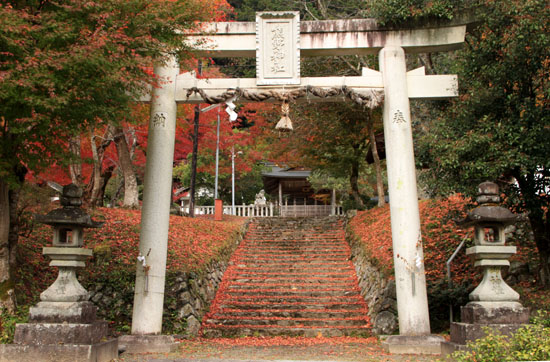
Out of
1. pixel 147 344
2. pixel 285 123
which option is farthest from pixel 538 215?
pixel 147 344

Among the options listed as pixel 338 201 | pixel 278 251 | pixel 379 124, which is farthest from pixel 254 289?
pixel 338 201

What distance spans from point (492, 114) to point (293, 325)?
21.1 feet

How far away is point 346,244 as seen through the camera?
58.2 feet

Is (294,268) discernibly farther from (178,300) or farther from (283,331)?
(178,300)

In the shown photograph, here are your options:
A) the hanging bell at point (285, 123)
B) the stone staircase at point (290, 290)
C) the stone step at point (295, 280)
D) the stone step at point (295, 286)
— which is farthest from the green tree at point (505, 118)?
the stone step at point (295, 280)

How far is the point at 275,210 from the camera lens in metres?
29.4

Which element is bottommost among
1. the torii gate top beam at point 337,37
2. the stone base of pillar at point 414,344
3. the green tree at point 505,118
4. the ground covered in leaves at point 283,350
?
the ground covered in leaves at point 283,350

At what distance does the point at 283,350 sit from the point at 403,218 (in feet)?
11.2

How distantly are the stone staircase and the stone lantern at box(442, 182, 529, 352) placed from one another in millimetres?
4096

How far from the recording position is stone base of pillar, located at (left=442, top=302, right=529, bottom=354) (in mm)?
7168

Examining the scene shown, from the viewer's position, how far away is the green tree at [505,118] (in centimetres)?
835

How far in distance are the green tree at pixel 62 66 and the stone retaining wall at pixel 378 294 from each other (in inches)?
275

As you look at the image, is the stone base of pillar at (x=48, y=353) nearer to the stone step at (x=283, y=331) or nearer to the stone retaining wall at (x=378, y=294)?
the stone step at (x=283, y=331)

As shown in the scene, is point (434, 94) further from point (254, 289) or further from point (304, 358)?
point (254, 289)
